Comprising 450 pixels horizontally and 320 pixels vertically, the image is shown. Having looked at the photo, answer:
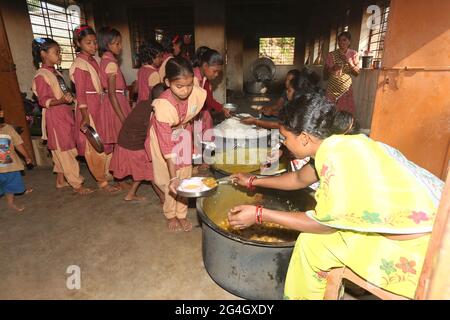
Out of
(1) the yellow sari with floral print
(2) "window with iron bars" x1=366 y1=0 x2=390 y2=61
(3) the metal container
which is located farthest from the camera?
(2) "window with iron bars" x1=366 y1=0 x2=390 y2=61

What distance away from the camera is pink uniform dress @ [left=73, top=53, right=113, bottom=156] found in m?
3.31

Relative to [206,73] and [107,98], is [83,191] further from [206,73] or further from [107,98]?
[206,73]

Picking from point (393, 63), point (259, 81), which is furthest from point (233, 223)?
point (259, 81)

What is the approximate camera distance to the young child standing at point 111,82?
11.2 feet

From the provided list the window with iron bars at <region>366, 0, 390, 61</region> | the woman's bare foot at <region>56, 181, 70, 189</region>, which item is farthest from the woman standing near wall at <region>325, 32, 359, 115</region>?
the woman's bare foot at <region>56, 181, 70, 189</region>

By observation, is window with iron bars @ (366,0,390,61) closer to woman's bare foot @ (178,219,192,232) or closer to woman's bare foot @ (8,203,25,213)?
woman's bare foot @ (178,219,192,232)

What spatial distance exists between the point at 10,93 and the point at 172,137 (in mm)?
3111

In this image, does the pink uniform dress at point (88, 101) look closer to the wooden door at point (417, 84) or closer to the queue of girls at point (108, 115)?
the queue of girls at point (108, 115)

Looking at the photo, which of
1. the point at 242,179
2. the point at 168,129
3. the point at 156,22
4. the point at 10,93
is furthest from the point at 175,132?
the point at 156,22

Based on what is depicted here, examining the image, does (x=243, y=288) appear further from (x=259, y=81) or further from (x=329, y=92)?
(x=259, y=81)

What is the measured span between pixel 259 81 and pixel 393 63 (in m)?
11.6

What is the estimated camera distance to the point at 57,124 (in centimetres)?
343

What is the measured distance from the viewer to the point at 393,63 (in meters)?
2.62

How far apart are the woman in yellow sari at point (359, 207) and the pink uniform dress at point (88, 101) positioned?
2.79 m
